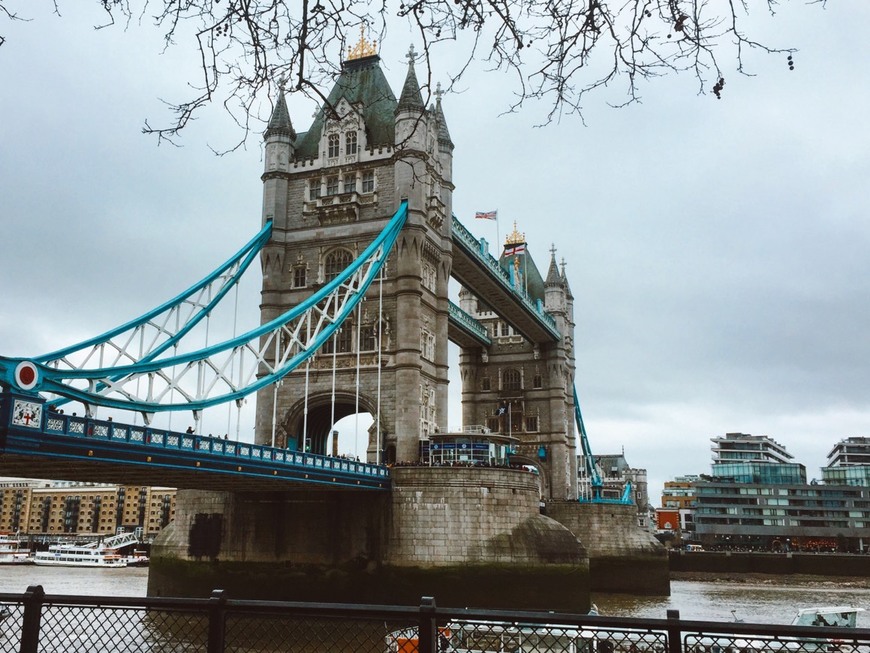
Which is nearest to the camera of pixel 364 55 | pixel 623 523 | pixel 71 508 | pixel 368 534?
pixel 368 534

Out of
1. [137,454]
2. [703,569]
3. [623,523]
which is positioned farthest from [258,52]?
[703,569]

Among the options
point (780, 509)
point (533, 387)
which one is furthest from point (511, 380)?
point (780, 509)

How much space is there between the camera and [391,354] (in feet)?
116

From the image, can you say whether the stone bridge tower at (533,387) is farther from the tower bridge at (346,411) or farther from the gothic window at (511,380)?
the tower bridge at (346,411)

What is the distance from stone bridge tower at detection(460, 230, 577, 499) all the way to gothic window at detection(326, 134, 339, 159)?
2090cm

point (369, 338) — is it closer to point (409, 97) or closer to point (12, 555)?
point (409, 97)

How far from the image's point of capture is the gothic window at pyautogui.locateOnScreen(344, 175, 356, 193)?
37.6 m

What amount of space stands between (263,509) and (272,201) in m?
14.1

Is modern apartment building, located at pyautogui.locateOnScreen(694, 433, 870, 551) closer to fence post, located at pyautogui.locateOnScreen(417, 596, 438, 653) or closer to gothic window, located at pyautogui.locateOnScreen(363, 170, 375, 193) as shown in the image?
gothic window, located at pyautogui.locateOnScreen(363, 170, 375, 193)

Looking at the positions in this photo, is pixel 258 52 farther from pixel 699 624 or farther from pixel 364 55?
pixel 364 55

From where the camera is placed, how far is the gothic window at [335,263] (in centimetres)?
3691

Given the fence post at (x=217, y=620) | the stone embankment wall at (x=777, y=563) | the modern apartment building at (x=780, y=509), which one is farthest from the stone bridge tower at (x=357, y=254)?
the modern apartment building at (x=780, y=509)

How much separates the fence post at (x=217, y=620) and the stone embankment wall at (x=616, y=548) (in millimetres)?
44305

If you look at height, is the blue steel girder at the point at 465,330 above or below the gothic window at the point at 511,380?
above
